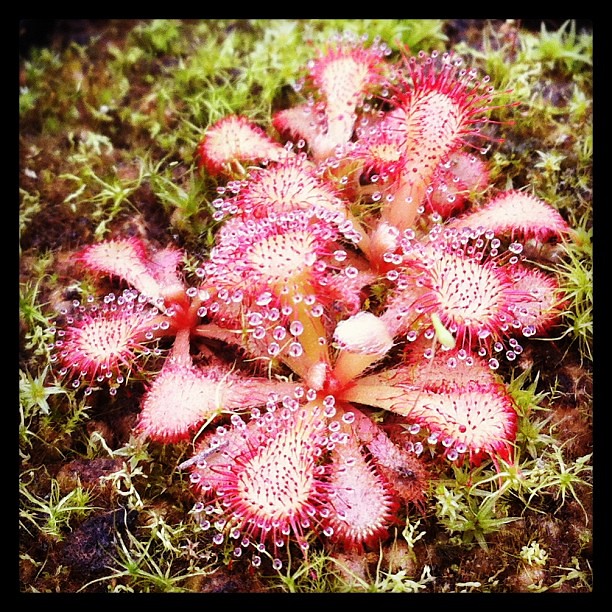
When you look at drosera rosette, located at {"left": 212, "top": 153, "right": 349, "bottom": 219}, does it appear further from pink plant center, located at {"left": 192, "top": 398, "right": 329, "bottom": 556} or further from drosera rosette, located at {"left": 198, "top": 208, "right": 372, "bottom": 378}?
pink plant center, located at {"left": 192, "top": 398, "right": 329, "bottom": 556}

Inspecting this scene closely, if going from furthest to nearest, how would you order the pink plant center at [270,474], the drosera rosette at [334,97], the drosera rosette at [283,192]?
the drosera rosette at [334,97] < the drosera rosette at [283,192] < the pink plant center at [270,474]

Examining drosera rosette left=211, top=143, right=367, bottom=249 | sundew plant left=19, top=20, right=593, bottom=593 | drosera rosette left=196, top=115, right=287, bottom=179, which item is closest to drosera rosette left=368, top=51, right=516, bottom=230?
sundew plant left=19, top=20, right=593, bottom=593

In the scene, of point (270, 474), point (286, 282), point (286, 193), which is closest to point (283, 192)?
point (286, 193)

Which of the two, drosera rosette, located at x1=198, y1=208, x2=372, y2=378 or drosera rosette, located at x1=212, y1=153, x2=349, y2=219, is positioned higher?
drosera rosette, located at x1=212, y1=153, x2=349, y2=219

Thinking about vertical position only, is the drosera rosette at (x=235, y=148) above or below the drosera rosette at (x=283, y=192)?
above

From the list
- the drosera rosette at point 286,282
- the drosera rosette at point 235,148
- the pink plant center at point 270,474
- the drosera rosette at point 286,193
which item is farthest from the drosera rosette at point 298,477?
the drosera rosette at point 235,148

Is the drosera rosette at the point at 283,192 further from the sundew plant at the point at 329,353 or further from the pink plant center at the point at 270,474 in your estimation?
the pink plant center at the point at 270,474
